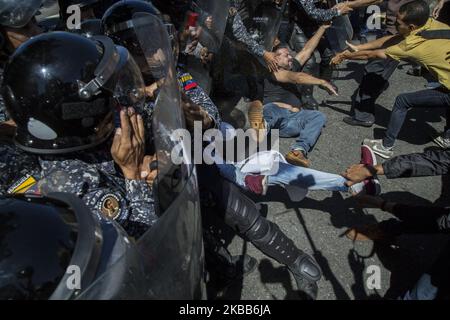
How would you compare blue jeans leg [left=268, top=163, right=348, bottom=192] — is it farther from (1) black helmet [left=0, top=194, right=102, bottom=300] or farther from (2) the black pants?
(1) black helmet [left=0, top=194, right=102, bottom=300]

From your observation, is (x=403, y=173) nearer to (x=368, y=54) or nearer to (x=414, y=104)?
(x=414, y=104)

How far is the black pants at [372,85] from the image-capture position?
4.11m

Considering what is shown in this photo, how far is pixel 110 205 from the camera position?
4.85 ft

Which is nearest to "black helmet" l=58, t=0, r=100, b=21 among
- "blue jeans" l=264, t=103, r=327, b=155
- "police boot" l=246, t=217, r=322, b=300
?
"blue jeans" l=264, t=103, r=327, b=155

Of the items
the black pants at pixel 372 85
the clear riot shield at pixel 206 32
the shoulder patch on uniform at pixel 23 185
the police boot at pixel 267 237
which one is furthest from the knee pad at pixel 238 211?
the black pants at pixel 372 85

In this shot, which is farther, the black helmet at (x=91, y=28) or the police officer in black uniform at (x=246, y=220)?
the black helmet at (x=91, y=28)

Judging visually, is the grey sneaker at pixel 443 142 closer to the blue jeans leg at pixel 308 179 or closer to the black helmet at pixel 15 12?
the blue jeans leg at pixel 308 179

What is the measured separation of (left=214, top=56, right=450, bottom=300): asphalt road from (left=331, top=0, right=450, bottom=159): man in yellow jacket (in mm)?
356

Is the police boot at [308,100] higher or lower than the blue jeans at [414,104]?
lower

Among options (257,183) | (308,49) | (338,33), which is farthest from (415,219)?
(338,33)

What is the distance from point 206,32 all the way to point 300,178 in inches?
69.4

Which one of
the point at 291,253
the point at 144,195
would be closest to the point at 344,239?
the point at 291,253

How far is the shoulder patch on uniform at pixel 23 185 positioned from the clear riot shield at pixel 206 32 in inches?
82.1
